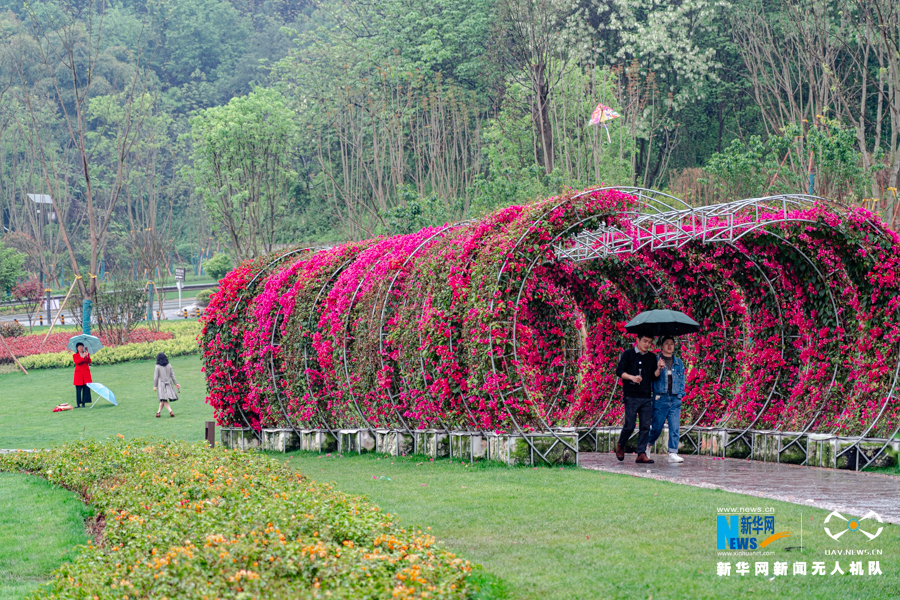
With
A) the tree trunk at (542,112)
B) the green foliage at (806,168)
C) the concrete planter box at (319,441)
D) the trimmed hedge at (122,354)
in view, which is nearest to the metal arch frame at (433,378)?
the concrete planter box at (319,441)

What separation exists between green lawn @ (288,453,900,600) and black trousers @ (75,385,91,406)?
1134cm

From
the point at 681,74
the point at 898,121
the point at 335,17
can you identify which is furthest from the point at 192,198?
the point at 898,121

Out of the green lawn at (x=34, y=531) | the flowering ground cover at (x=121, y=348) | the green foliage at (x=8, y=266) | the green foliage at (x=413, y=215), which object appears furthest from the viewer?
the green foliage at (x=8, y=266)

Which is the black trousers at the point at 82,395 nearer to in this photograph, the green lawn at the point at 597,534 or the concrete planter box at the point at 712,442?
the green lawn at the point at 597,534

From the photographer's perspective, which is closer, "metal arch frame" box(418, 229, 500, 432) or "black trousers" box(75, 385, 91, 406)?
"metal arch frame" box(418, 229, 500, 432)

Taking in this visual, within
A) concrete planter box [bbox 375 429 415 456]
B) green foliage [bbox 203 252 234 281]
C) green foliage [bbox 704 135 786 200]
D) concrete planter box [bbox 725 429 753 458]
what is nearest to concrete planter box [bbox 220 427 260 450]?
concrete planter box [bbox 375 429 415 456]

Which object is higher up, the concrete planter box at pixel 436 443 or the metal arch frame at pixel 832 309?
the metal arch frame at pixel 832 309

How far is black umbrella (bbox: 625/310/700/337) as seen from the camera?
35.5ft

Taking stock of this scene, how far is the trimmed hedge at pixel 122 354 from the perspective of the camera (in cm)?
2589

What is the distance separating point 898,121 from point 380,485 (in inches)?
580

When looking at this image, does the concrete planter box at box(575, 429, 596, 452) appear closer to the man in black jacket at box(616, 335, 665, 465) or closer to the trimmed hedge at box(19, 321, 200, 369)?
the man in black jacket at box(616, 335, 665, 465)

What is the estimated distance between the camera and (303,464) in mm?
11867

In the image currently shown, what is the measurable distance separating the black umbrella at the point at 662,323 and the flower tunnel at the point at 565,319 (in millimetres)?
908

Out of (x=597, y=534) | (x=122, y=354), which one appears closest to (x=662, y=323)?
(x=597, y=534)
